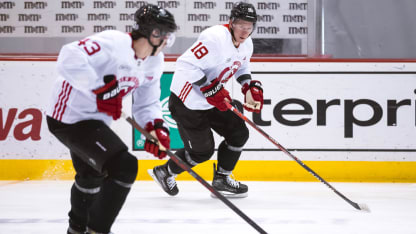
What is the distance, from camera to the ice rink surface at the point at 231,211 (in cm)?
292

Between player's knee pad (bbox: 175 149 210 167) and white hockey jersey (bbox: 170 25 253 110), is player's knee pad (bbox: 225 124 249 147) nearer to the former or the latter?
player's knee pad (bbox: 175 149 210 167)

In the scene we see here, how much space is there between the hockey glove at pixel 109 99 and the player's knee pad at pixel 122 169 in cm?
17

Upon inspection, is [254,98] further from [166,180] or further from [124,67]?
[124,67]

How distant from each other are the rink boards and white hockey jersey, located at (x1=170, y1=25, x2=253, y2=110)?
3.45ft

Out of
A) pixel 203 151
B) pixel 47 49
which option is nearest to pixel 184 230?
pixel 203 151

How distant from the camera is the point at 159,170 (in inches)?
156

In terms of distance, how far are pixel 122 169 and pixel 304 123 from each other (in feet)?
9.18

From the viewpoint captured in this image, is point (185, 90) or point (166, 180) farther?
point (166, 180)

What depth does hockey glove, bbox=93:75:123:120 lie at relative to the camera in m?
2.23

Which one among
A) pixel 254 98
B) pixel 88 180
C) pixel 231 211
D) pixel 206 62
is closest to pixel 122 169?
pixel 88 180

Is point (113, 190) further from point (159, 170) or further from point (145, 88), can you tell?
point (159, 170)

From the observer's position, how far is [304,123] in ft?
15.8

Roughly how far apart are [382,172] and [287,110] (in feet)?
3.00

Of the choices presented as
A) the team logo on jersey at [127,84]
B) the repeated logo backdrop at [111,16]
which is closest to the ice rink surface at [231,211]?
the team logo on jersey at [127,84]
